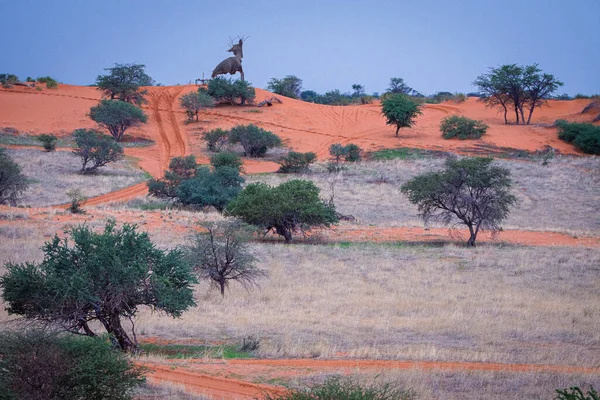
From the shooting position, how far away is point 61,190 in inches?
1384

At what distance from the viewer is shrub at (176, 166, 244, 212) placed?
106ft

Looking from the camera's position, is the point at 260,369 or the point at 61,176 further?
the point at 61,176

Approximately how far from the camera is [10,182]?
96.9 feet

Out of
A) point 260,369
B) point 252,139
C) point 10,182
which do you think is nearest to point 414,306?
point 260,369

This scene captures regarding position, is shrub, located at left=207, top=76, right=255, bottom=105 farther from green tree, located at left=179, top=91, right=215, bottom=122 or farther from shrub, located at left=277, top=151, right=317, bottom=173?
shrub, located at left=277, top=151, right=317, bottom=173

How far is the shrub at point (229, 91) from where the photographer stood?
66000mm

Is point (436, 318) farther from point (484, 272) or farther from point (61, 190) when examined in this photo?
point (61, 190)

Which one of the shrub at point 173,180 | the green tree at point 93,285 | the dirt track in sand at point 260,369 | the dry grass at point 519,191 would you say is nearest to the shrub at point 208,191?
the shrub at point 173,180

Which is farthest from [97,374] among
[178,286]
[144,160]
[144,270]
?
[144,160]

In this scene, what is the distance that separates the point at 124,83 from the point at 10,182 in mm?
35181

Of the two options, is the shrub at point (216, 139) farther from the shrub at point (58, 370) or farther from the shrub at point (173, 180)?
the shrub at point (58, 370)

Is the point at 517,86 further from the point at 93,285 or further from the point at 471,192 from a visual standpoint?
the point at 93,285

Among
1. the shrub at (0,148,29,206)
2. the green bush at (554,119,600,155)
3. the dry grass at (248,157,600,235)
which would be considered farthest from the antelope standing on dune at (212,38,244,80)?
the shrub at (0,148,29,206)

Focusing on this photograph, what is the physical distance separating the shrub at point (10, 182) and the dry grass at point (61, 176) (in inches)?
55.6
